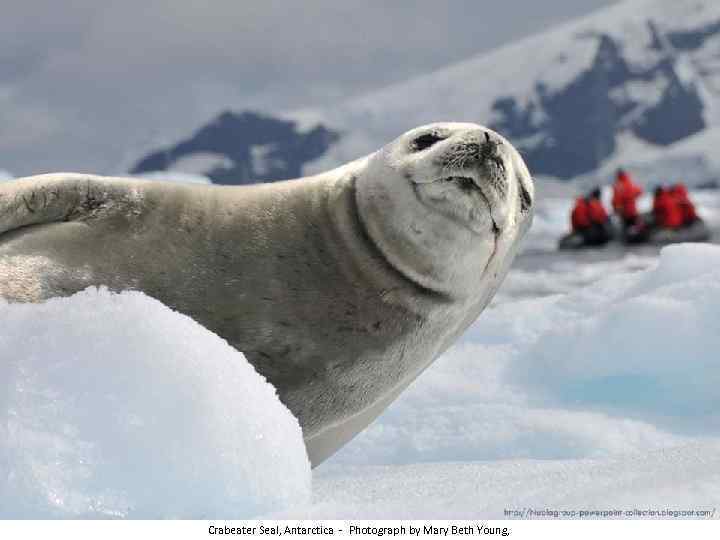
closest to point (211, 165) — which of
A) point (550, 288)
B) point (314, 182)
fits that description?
point (550, 288)

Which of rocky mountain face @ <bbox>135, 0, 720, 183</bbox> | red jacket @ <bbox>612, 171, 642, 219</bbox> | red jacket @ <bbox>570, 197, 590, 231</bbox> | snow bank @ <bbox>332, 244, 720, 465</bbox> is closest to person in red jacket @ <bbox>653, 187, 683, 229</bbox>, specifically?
red jacket @ <bbox>612, 171, 642, 219</bbox>

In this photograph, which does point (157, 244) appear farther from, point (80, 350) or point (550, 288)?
point (550, 288)

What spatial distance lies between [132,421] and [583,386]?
3.79 m

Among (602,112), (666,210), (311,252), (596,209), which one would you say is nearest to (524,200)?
(311,252)

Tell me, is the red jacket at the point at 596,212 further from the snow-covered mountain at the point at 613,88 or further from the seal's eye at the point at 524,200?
the snow-covered mountain at the point at 613,88

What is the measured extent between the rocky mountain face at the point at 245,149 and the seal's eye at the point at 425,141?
155 metres

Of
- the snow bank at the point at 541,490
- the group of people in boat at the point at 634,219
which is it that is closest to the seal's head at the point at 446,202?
the snow bank at the point at 541,490

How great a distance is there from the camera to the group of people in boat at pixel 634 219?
19094mm

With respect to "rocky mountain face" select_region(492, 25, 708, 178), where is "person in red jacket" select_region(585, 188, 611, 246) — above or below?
above

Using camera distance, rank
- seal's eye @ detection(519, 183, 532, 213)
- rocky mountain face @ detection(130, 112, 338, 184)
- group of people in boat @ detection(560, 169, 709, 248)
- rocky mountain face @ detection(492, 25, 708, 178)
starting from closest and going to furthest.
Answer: seal's eye @ detection(519, 183, 532, 213), group of people in boat @ detection(560, 169, 709, 248), rocky mountain face @ detection(492, 25, 708, 178), rocky mountain face @ detection(130, 112, 338, 184)

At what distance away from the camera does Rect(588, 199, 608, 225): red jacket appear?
1966cm

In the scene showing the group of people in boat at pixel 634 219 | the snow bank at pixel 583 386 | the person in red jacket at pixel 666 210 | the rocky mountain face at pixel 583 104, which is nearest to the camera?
the snow bank at pixel 583 386

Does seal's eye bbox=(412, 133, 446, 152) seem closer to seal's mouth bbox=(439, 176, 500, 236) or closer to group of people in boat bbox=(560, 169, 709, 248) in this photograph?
seal's mouth bbox=(439, 176, 500, 236)

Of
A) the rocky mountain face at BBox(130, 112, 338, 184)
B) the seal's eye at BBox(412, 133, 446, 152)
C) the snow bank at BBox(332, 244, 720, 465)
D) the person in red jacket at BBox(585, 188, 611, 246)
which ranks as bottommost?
the rocky mountain face at BBox(130, 112, 338, 184)
